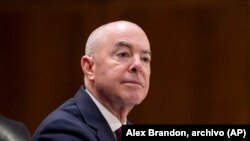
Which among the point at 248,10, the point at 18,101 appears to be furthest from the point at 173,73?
the point at 18,101

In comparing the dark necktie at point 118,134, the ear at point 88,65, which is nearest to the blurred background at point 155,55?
the ear at point 88,65

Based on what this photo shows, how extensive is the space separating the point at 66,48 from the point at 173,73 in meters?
0.70

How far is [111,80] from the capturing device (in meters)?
1.67

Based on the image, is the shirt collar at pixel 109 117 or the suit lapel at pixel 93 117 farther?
the shirt collar at pixel 109 117

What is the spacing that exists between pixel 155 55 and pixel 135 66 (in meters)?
1.78

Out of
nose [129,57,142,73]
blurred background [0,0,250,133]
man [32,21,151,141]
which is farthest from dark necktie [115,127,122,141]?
blurred background [0,0,250,133]

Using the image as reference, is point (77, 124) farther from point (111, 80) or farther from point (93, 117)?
point (111, 80)

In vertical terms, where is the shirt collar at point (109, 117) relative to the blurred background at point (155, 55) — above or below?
below

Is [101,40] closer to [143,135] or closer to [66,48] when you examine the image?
[143,135]

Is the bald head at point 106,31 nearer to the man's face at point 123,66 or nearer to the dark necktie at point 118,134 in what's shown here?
the man's face at point 123,66

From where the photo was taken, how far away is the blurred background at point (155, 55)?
335 centimetres

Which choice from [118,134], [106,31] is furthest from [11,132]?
[106,31]

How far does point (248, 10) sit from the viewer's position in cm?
330

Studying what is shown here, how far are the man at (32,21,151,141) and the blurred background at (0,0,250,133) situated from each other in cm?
167
